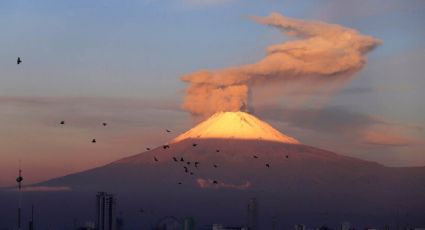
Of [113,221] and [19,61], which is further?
[113,221]

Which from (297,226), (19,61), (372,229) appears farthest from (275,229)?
(19,61)

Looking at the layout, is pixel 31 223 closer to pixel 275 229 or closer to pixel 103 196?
pixel 103 196

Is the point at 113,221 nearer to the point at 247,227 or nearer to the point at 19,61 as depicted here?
the point at 247,227

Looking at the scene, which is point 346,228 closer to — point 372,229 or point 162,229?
point 372,229

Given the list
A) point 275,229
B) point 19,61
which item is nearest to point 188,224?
point 275,229

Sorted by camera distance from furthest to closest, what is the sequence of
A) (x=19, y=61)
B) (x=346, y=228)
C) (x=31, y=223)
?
1. (x=346, y=228)
2. (x=31, y=223)
3. (x=19, y=61)

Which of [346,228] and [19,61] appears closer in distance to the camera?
[19,61]

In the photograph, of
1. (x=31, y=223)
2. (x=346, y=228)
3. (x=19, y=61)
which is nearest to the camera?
(x=19, y=61)
